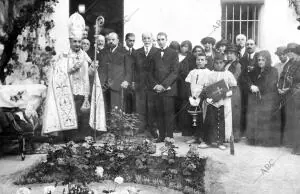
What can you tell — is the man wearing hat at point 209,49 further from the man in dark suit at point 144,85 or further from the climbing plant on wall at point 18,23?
the climbing plant on wall at point 18,23

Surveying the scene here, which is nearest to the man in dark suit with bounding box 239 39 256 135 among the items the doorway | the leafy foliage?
the leafy foliage

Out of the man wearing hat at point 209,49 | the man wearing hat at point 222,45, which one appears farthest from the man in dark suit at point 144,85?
the man wearing hat at point 222,45

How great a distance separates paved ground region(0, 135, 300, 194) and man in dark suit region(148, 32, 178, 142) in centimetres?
30

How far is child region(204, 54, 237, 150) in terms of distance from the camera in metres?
5.06

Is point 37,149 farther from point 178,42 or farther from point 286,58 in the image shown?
point 286,58

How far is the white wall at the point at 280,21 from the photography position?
15.3 ft

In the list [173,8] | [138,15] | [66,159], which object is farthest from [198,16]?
[66,159]

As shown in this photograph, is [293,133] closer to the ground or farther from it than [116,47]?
closer to the ground

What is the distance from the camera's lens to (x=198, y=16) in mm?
4770

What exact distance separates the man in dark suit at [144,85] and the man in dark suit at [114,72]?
93 mm

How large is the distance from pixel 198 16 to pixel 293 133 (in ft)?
4.61

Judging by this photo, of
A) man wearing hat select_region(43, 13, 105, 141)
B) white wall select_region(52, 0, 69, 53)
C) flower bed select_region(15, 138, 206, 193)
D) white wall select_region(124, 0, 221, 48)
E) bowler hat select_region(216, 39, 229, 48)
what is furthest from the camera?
man wearing hat select_region(43, 13, 105, 141)

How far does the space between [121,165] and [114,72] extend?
3.44 ft

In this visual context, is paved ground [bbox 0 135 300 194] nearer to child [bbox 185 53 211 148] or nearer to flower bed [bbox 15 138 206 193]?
flower bed [bbox 15 138 206 193]
